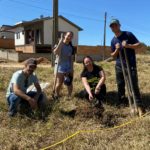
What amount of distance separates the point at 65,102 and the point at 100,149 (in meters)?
2.46

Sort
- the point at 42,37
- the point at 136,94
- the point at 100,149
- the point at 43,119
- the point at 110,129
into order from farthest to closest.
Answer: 1. the point at 42,37
2. the point at 136,94
3. the point at 43,119
4. the point at 110,129
5. the point at 100,149

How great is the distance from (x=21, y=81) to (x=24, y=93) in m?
0.22

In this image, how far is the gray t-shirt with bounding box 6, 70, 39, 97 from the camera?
5.86 meters

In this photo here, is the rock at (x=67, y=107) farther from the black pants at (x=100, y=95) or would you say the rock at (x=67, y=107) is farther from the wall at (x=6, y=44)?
the wall at (x=6, y=44)

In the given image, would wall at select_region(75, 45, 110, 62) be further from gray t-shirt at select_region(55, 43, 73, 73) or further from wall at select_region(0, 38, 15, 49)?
gray t-shirt at select_region(55, 43, 73, 73)

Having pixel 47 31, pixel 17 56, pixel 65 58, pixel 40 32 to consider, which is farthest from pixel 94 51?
pixel 65 58

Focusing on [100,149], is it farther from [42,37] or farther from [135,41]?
[42,37]

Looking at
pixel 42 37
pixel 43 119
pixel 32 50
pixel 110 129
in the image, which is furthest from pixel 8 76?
pixel 42 37

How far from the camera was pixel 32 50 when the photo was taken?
89.9 ft

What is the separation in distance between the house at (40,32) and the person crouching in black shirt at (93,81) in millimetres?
21349

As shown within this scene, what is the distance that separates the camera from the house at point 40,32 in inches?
1157

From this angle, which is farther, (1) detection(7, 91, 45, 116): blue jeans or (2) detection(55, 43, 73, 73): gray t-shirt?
(2) detection(55, 43, 73, 73): gray t-shirt

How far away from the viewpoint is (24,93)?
231 inches

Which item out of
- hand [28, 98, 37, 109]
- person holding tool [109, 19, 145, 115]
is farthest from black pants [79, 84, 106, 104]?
hand [28, 98, 37, 109]
